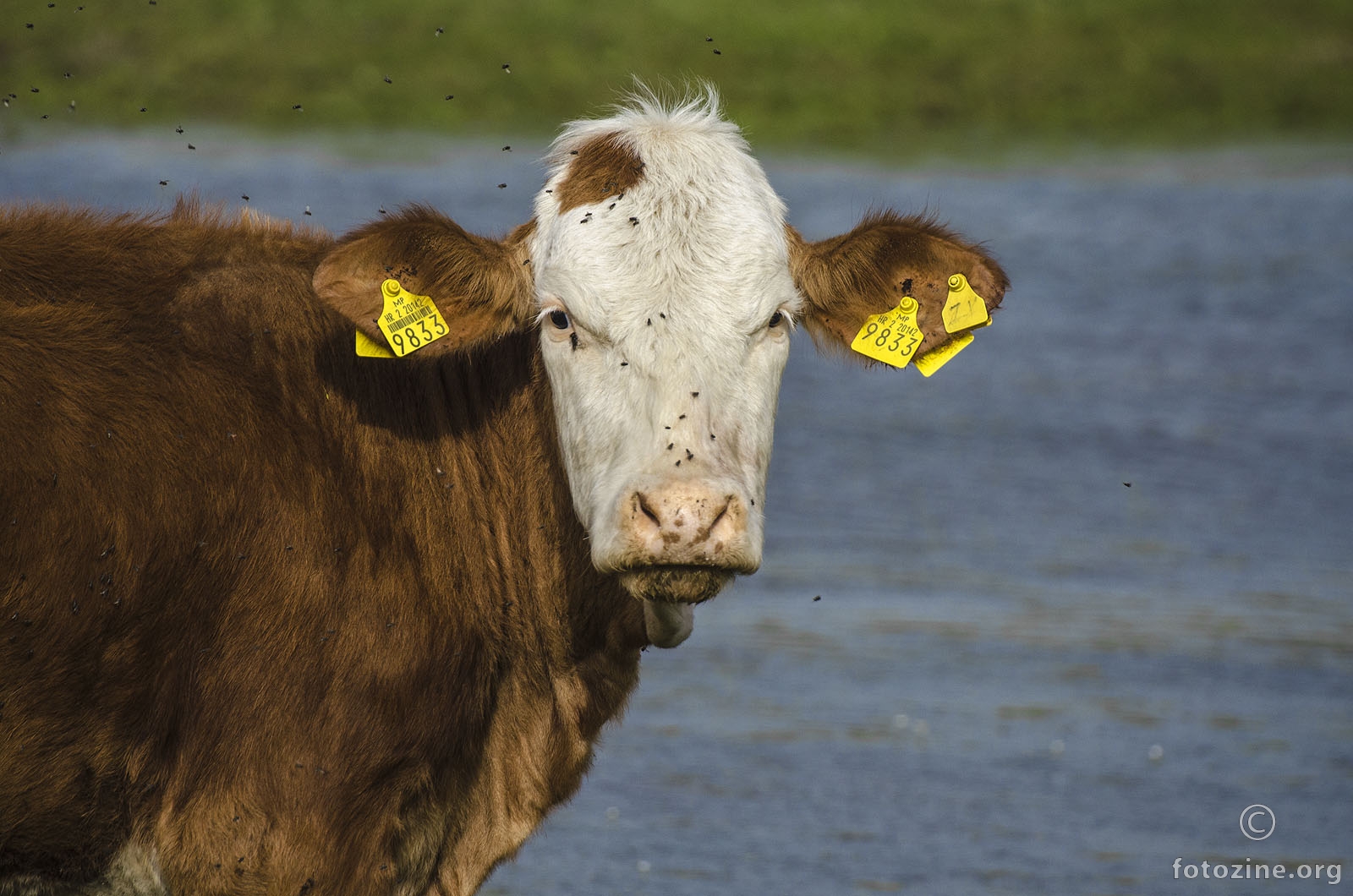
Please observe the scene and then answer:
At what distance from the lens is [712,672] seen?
805 centimetres

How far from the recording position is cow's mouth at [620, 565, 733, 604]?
3.82 metres

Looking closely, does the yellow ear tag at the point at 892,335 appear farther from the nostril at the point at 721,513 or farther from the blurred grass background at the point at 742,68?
the blurred grass background at the point at 742,68

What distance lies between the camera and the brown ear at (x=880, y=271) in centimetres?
450

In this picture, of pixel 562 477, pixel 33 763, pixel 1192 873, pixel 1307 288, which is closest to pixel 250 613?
pixel 33 763

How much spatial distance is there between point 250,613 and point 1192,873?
365 centimetres

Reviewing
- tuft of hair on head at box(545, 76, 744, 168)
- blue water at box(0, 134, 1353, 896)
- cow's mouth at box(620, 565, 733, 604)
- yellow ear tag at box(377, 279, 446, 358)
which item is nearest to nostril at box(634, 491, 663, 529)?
cow's mouth at box(620, 565, 733, 604)

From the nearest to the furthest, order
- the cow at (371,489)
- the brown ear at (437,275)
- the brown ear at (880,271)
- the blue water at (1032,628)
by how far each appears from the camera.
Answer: the cow at (371,489) → the brown ear at (437,275) → the brown ear at (880,271) → the blue water at (1032,628)

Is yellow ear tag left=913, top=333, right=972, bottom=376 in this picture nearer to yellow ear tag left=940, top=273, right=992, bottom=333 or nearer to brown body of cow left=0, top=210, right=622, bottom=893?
yellow ear tag left=940, top=273, right=992, bottom=333

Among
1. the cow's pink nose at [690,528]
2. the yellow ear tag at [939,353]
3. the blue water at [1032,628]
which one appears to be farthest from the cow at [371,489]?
the blue water at [1032,628]

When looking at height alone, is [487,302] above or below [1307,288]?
above

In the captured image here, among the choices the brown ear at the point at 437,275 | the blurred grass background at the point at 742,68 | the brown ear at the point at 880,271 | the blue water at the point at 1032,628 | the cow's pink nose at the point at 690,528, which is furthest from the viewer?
the blurred grass background at the point at 742,68

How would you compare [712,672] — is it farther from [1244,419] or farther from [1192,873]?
[1244,419]

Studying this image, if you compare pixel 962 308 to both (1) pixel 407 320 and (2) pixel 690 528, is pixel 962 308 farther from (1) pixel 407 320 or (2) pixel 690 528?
(1) pixel 407 320

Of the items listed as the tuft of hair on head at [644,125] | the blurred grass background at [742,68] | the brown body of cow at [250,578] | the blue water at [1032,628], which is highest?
the blurred grass background at [742,68]
